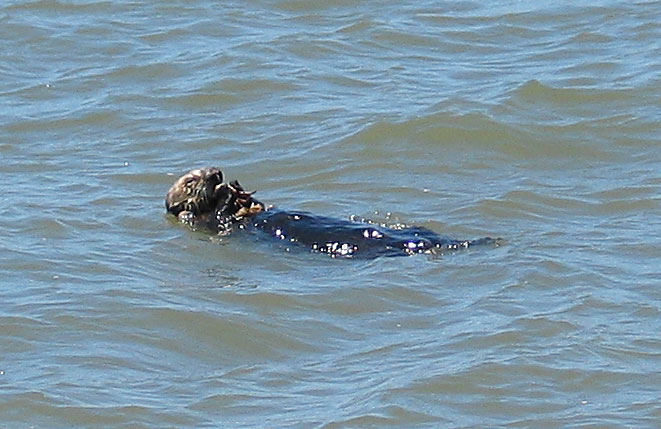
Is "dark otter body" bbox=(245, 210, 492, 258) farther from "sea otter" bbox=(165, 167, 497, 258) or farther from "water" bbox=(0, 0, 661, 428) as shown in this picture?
"water" bbox=(0, 0, 661, 428)

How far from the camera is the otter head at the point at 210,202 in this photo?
8.90 meters

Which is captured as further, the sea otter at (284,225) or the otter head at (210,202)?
the otter head at (210,202)

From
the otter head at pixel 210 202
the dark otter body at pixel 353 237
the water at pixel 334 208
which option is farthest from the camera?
the otter head at pixel 210 202

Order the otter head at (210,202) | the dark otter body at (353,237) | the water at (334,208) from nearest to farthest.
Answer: the water at (334,208) < the dark otter body at (353,237) < the otter head at (210,202)

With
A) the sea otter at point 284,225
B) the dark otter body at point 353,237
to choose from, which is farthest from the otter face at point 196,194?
the dark otter body at point 353,237

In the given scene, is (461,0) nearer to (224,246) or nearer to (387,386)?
(224,246)

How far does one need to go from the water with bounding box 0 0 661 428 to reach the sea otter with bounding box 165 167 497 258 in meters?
0.11

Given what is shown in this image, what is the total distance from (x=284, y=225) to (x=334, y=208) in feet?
2.24

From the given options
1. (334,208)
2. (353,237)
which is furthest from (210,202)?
(353,237)

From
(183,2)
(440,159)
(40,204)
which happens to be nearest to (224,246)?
(40,204)

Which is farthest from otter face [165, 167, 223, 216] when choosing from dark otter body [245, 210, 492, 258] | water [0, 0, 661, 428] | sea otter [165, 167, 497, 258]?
dark otter body [245, 210, 492, 258]

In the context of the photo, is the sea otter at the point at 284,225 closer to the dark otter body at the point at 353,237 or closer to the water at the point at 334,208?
the dark otter body at the point at 353,237

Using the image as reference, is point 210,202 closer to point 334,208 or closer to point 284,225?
point 284,225

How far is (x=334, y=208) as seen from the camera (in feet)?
30.0
